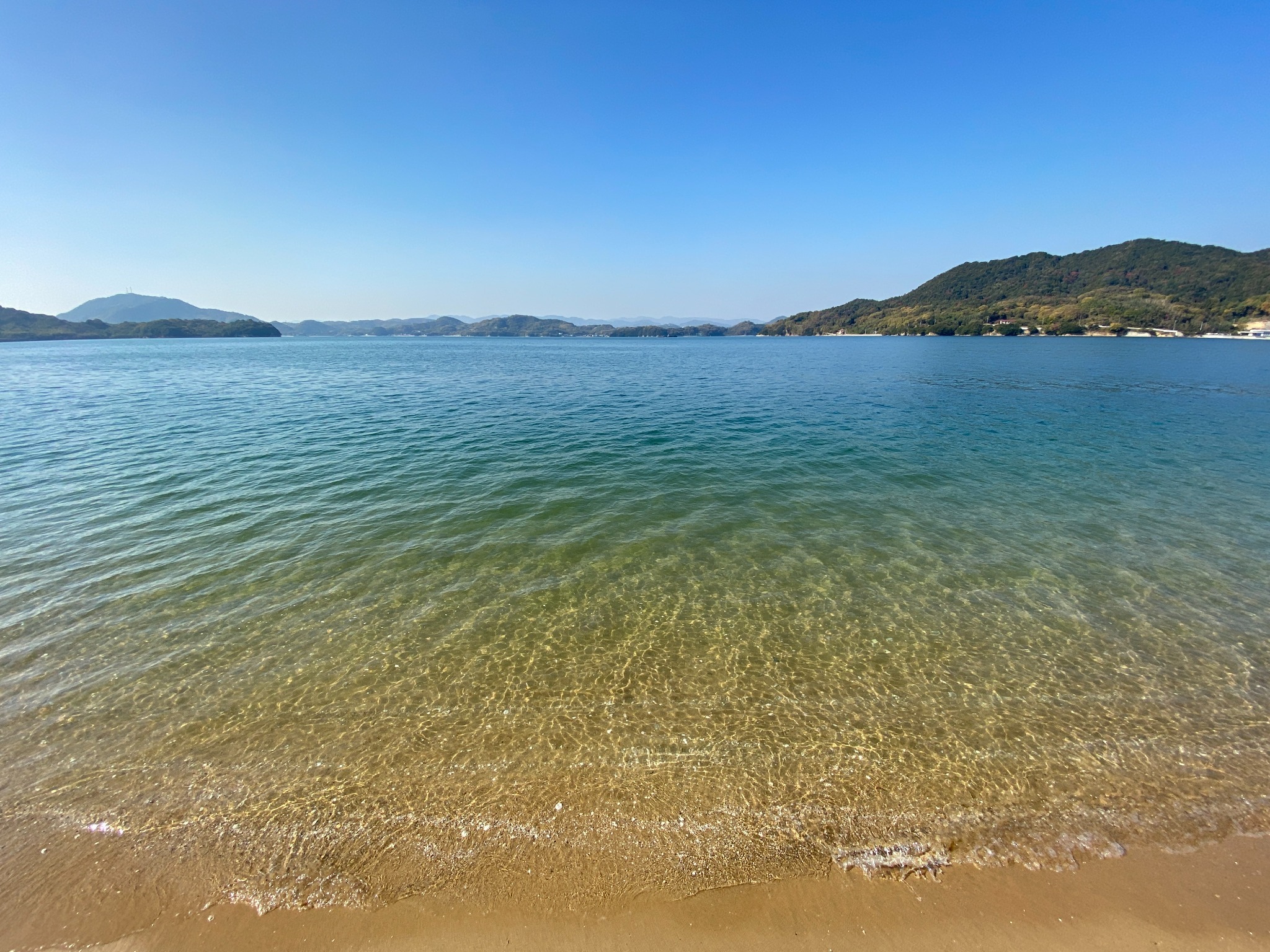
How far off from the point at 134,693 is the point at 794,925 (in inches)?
414

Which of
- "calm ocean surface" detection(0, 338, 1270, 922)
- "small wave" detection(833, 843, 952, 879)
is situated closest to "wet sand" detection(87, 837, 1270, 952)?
"small wave" detection(833, 843, 952, 879)

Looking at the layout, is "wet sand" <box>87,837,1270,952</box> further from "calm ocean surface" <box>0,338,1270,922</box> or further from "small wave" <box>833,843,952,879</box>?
"calm ocean surface" <box>0,338,1270,922</box>

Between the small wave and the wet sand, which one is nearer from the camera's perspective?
the wet sand

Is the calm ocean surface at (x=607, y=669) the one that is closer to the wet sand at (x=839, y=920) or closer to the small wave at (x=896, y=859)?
the small wave at (x=896, y=859)

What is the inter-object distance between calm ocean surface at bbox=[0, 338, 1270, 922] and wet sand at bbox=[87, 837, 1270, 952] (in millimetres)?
266

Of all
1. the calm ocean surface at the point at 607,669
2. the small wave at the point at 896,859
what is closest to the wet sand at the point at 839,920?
the small wave at the point at 896,859

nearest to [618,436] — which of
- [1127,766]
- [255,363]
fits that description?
[1127,766]

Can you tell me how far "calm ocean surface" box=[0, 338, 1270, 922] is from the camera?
5.80 meters

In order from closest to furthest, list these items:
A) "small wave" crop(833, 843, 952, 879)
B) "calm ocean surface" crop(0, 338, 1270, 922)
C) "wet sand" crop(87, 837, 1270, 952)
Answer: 1. "wet sand" crop(87, 837, 1270, 952)
2. "small wave" crop(833, 843, 952, 879)
3. "calm ocean surface" crop(0, 338, 1270, 922)

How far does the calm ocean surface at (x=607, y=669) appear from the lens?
5.80 m

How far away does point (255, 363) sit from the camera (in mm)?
78438

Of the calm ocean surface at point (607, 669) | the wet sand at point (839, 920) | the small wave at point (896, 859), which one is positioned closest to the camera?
the wet sand at point (839, 920)

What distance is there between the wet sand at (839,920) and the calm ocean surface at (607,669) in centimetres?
27

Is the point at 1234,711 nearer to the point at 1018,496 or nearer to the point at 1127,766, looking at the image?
the point at 1127,766
